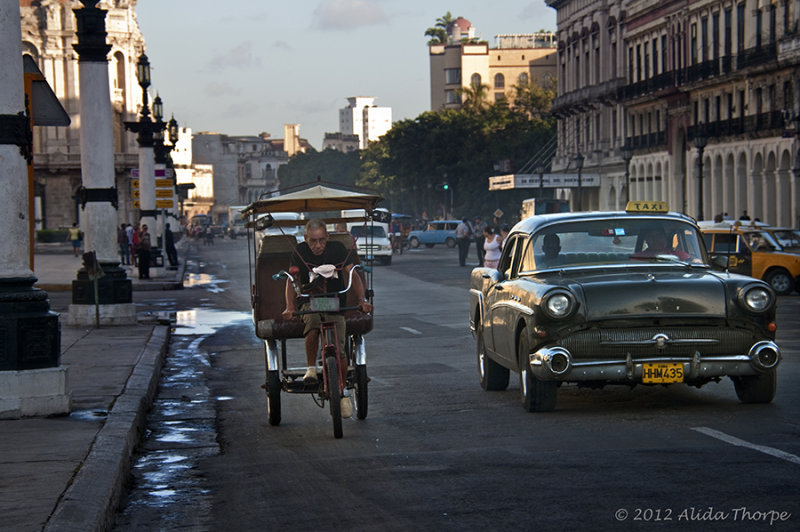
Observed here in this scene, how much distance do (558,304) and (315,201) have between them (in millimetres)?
2897

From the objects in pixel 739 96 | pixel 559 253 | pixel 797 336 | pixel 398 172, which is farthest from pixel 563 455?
pixel 398 172

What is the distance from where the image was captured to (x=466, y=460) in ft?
29.2

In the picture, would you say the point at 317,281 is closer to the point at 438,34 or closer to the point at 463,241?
the point at 463,241

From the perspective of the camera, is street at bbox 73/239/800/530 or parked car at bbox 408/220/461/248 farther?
parked car at bbox 408/220/461/248

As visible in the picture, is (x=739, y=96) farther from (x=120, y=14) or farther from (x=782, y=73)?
(x=120, y=14)

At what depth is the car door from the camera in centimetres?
1158

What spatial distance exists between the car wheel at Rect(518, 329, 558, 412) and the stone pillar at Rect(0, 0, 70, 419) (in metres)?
3.79

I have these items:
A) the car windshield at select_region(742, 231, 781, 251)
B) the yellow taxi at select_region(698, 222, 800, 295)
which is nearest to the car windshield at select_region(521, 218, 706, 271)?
the yellow taxi at select_region(698, 222, 800, 295)

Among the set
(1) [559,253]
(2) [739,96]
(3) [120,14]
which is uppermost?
(3) [120,14]

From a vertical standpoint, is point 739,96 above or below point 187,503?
above

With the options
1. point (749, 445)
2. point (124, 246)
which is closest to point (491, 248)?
point (749, 445)

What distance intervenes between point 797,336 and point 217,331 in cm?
940

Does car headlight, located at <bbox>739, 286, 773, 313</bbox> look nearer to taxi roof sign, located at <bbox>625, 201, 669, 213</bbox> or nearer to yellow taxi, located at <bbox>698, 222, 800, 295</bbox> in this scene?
taxi roof sign, located at <bbox>625, 201, 669, 213</bbox>

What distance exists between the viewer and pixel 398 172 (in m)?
115
